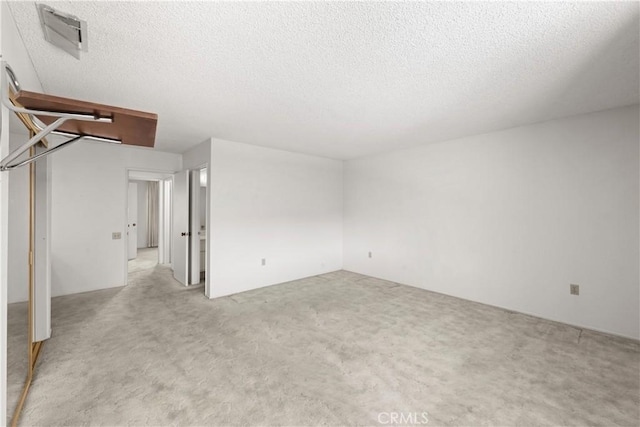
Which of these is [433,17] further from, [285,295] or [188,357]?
[285,295]

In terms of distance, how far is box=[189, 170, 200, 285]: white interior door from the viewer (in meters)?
4.73

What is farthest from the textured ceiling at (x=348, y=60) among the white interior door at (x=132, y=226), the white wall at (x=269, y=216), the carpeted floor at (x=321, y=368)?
the white interior door at (x=132, y=226)

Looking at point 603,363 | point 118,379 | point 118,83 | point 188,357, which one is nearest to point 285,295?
point 188,357

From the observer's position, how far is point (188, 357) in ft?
A: 7.89

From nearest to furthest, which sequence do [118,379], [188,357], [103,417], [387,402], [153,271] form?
[103,417] < [387,402] < [118,379] < [188,357] < [153,271]

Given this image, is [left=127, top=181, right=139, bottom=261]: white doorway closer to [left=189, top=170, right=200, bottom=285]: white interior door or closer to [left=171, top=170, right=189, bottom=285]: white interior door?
[left=171, top=170, right=189, bottom=285]: white interior door

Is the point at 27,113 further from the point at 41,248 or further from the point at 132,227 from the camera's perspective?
the point at 132,227

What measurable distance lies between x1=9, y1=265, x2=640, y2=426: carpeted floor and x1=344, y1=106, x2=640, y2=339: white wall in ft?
1.24

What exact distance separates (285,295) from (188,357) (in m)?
1.89

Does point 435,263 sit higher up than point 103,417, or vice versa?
point 435,263

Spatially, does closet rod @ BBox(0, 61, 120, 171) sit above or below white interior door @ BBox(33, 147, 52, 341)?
above

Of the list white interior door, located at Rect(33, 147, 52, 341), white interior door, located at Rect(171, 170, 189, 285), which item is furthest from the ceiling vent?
white interior door, located at Rect(171, 170, 189, 285)

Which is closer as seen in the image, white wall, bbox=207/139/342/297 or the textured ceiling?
the textured ceiling

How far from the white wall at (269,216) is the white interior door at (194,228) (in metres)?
0.91
